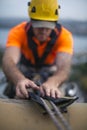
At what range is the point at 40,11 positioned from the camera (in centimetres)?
170

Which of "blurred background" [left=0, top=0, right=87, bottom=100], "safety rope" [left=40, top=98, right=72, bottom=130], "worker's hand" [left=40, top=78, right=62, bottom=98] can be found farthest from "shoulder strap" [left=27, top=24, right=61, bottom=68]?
"safety rope" [left=40, top=98, right=72, bottom=130]

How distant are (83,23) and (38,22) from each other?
51 cm

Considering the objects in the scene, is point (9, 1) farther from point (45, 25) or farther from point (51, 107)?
point (51, 107)

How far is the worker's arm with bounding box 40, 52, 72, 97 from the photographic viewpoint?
4.52 ft

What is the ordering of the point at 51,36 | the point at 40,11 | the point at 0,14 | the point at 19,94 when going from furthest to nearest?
the point at 0,14 < the point at 51,36 < the point at 40,11 < the point at 19,94

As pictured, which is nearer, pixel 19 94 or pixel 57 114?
pixel 57 114

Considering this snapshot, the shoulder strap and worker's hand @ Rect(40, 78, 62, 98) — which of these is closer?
worker's hand @ Rect(40, 78, 62, 98)

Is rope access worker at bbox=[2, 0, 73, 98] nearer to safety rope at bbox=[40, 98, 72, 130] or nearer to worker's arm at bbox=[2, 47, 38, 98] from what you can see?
worker's arm at bbox=[2, 47, 38, 98]

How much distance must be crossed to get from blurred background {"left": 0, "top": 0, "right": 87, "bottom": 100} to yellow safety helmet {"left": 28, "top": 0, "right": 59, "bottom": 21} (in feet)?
0.89

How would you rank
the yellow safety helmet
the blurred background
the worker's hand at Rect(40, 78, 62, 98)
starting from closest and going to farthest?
the worker's hand at Rect(40, 78, 62, 98) < the yellow safety helmet < the blurred background

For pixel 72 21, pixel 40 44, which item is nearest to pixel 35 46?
A: pixel 40 44

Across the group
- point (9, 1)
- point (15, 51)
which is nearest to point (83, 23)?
point (9, 1)

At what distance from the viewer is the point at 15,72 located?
1619mm

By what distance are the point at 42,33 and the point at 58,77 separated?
210 mm
